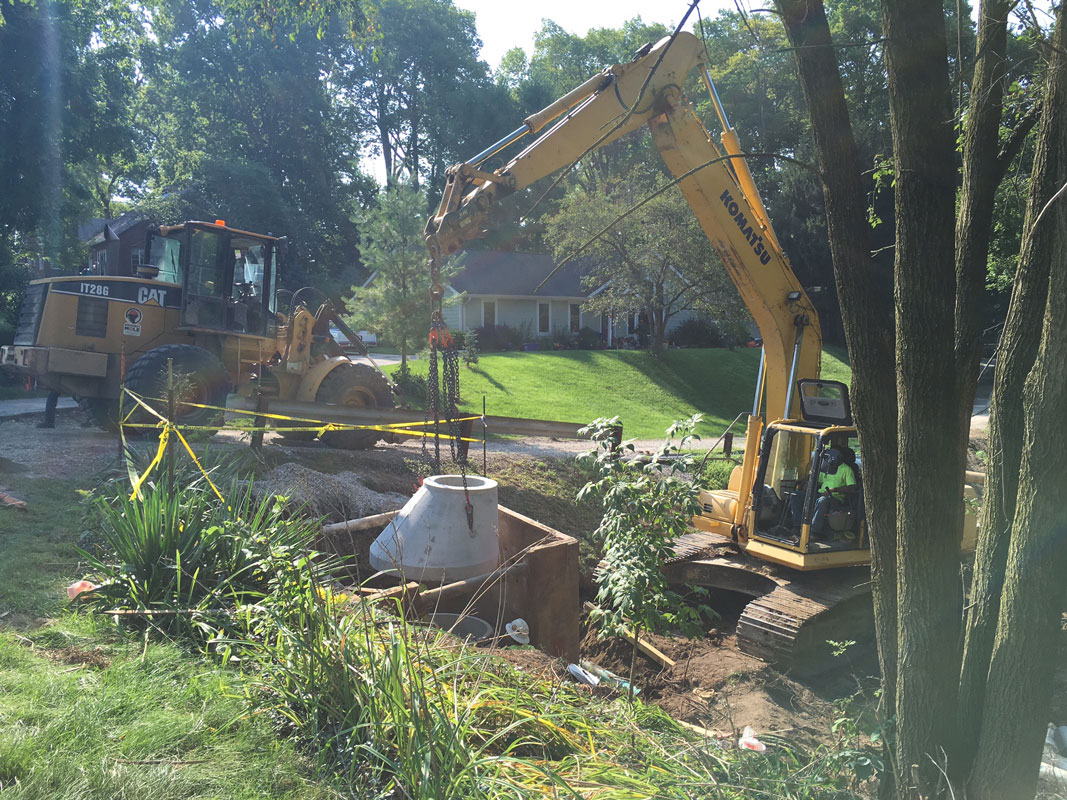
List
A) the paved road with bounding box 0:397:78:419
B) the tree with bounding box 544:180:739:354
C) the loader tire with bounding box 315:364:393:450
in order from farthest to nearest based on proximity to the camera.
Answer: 1. the tree with bounding box 544:180:739:354
2. the paved road with bounding box 0:397:78:419
3. the loader tire with bounding box 315:364:393:450

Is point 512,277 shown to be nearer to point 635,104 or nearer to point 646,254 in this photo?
point 646,254

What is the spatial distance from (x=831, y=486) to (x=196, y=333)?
9816 mm

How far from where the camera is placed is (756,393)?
7789mm

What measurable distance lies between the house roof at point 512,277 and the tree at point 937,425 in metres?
30.2

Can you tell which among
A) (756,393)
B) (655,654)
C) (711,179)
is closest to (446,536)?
(655,654)

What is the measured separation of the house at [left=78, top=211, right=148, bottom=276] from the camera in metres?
16.2

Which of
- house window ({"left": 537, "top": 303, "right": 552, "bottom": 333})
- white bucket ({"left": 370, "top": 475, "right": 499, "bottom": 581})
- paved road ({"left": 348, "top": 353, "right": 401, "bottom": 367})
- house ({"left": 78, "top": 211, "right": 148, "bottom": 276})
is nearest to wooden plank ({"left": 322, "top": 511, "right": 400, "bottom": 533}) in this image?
white bucket ({"left": 370, "top": 475, "right": 499, "bottom": 581})

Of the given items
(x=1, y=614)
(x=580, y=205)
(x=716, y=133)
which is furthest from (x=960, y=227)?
(x=716, y=133)

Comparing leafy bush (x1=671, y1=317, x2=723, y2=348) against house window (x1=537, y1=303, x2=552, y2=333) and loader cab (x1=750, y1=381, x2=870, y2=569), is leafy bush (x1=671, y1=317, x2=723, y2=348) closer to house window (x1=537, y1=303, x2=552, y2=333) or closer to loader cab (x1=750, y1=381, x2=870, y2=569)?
house window (x1=537, y1=303, x2=552, y2=333)

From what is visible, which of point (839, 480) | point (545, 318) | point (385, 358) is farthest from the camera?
point (545, 318)

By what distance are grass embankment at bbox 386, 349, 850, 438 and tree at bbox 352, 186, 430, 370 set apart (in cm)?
246

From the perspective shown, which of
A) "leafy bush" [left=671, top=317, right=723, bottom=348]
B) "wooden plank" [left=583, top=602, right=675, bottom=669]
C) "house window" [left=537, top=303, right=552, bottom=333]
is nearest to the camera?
"wooden plank" [left=583, top=602, right=675, bottom=669]

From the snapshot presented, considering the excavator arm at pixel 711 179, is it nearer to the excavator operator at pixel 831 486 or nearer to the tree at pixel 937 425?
the excavator operator at pixel 831 486

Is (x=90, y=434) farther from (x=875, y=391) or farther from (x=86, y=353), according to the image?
(x=875, y=391)
